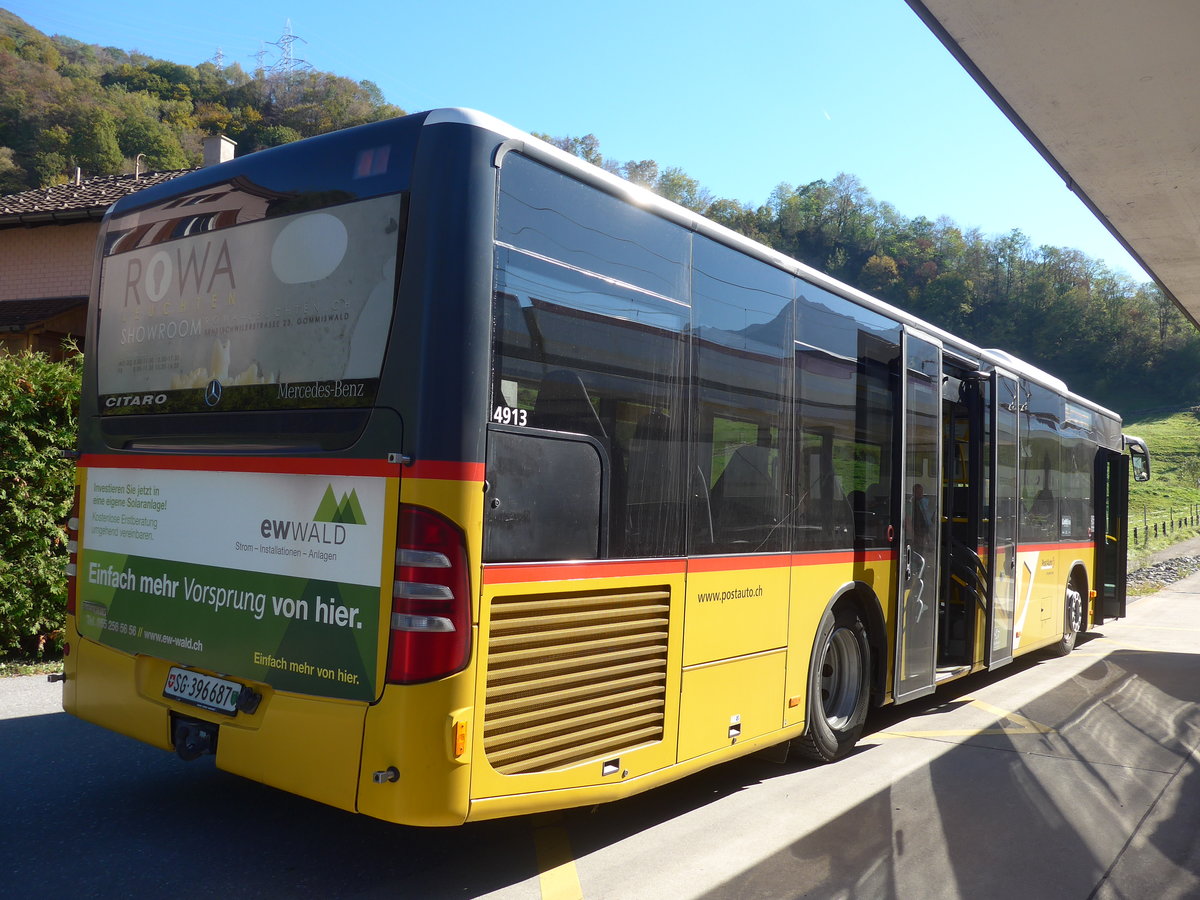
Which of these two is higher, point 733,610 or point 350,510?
point 350,510

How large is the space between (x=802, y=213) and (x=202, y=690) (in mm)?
114240

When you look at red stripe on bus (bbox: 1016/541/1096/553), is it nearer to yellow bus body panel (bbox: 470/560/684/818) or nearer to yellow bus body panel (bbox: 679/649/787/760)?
yellow bus body panel (bbox: 679/649/787/760)

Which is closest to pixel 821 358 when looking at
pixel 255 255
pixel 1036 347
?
pixel 255 255

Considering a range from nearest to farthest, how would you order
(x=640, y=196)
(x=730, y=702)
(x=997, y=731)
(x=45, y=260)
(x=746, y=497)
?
(x=640, y=196) < (x=730, y=702) < (x=746, y=497) < (x=997, y=731) < (x=45, y=260)

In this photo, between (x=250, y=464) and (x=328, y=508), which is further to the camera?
(x=250, y=464)

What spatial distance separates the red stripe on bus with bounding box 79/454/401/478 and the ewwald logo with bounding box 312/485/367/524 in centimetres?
9

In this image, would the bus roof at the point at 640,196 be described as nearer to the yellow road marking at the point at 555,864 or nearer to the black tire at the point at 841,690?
the black tire at the point at 841,690

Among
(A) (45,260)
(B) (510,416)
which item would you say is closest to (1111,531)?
(B) (510,416)

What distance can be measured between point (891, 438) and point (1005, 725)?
2630 mm

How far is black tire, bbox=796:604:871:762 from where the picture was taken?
19.9 ft

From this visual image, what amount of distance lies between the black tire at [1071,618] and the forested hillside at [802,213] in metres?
51.4

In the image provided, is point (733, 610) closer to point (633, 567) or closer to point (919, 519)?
point (633, 567)

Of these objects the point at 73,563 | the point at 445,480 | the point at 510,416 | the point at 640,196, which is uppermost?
the point at 640,196

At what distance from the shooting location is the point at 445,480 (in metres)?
3.51
